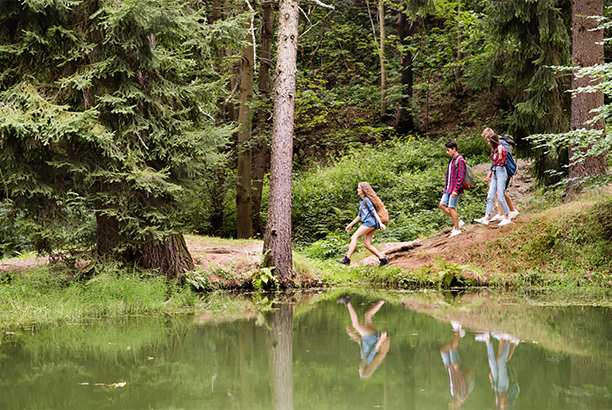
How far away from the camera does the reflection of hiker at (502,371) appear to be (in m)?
3.97

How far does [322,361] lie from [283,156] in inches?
246

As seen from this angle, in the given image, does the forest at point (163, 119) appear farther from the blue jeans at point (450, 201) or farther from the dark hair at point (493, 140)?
the blue jeans at point (450, 201)

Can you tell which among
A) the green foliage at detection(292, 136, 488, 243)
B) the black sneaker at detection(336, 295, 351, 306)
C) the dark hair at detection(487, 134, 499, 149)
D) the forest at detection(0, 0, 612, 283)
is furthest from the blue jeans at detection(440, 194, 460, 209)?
the black sneaker at detection(336, 295, 351, 306)

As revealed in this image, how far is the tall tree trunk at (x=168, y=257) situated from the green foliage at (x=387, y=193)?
18.6 feet

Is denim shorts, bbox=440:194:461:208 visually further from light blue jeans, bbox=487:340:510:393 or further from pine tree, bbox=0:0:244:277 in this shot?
light blue jeans, bbox=487:340:510:393

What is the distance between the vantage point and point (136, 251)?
938cm

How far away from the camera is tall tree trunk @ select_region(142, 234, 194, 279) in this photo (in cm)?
938

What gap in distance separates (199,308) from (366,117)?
20.5 metres

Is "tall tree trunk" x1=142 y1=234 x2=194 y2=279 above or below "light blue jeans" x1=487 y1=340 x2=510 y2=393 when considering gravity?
above

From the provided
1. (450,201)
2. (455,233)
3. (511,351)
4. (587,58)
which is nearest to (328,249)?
(455,233)

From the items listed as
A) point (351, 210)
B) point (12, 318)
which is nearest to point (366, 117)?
point (351, 210)

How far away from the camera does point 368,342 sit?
19.5ft

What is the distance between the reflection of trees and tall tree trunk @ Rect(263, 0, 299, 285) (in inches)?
98.2

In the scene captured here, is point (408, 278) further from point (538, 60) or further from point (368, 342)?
point (538, 60)
